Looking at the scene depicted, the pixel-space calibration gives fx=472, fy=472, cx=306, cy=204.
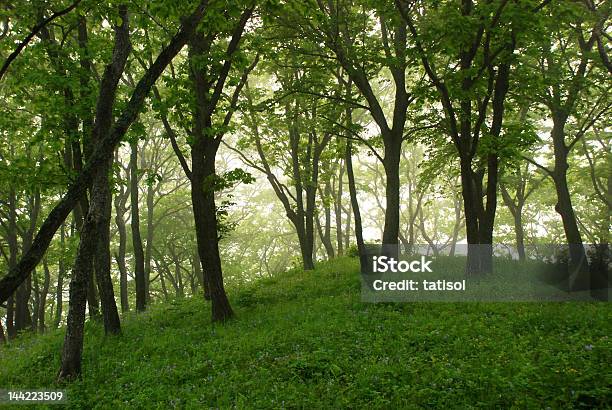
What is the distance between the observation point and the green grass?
7254 millimetres

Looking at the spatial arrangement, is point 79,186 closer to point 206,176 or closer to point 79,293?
point 79,293

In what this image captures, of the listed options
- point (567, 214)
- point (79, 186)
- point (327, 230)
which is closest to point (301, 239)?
point (327, 230)

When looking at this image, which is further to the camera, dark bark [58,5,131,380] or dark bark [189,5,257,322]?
dark bark [189,5,257,322]

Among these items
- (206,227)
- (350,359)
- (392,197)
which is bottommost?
(350,359)

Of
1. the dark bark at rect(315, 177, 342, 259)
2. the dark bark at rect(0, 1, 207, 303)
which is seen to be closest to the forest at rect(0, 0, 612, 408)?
the dark bark at rect(0, 1, 207, 303)

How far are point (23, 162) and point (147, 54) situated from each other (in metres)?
4.43

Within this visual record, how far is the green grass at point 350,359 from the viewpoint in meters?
7.25

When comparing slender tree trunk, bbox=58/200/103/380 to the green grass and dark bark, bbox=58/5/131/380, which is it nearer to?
dark bark, bbox=58/5/131/380

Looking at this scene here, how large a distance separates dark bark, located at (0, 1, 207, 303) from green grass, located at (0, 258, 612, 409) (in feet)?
11.3

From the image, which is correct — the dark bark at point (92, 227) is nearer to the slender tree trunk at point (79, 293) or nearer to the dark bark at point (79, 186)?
the slender tree trunk at point (79, 293)

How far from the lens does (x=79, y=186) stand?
6582mm

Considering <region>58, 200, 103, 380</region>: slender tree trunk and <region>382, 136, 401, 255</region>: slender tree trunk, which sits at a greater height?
<region>382, 136, 401, 255</region>: slender tree trunk

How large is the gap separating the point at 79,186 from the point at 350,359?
5806mm

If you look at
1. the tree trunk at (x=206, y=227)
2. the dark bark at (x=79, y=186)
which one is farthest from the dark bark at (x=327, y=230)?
the dark bark at (x=79, y=186)
